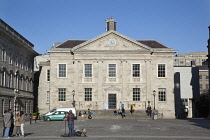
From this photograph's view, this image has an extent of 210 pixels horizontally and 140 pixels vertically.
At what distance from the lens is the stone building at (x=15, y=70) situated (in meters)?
43.5

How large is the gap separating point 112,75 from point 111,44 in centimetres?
517

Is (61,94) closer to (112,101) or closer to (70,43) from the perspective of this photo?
(112,101)

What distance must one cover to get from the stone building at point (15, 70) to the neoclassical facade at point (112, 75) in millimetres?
3739

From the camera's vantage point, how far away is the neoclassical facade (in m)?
58.5

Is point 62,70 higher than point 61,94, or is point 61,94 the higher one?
point 62,70

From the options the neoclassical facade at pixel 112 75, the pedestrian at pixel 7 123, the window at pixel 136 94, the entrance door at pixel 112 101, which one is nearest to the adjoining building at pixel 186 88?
the neoclassical facade at pixel 112 75

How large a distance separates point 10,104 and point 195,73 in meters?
40.3

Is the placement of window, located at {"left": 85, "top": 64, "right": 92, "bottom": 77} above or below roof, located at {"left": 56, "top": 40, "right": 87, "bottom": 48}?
below

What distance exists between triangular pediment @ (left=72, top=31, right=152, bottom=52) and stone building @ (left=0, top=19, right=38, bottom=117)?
8.54 meters

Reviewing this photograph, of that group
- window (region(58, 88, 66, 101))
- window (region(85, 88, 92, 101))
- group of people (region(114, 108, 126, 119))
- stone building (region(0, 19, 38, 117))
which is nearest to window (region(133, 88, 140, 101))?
group of people (region(114, 108, 126, 119))

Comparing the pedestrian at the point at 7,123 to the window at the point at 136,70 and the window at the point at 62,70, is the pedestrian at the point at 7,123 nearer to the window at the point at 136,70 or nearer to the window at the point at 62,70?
the window at the point at 62,70

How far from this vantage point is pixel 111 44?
5950cm

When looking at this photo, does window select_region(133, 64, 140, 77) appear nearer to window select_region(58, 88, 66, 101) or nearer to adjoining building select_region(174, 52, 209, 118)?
adjoining building select_region(174, 52, 209, 118)

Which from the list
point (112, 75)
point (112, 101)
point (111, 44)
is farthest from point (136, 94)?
point (111, 44)
